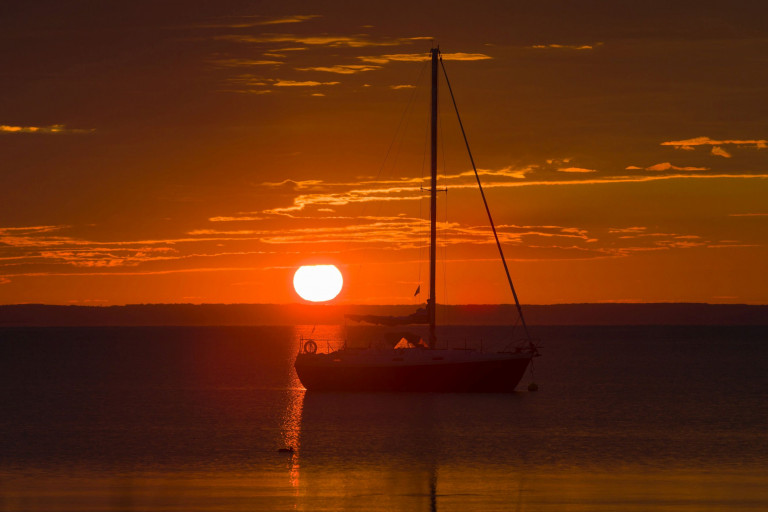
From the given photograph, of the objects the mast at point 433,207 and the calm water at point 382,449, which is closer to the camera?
the calm water at point 382,449

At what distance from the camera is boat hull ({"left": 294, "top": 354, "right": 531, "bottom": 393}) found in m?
62.8

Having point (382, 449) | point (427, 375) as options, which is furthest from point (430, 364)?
point (382, 449)

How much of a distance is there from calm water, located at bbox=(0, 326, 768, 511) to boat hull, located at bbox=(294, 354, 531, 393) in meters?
1.04

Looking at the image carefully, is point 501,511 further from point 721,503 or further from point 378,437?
point 378,437

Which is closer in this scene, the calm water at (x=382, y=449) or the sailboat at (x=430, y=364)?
the calm water at (x=382, y=449)

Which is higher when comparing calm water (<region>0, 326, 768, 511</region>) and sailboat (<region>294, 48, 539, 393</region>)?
sailboat (<region>294, 48, 539, 393</region>)

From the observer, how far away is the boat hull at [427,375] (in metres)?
62.8

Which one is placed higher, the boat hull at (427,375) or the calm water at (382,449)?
the boat hull at (427,375)

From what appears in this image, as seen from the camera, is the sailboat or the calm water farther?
the sailboat

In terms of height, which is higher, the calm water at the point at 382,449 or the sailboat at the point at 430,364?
the sailboat at the point at 430,364

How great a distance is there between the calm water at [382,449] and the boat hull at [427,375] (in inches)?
40.9

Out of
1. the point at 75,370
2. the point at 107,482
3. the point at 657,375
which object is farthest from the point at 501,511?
the point at 75,370

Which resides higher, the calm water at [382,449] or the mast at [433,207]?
the mast at [433,207]

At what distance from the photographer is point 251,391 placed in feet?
281
